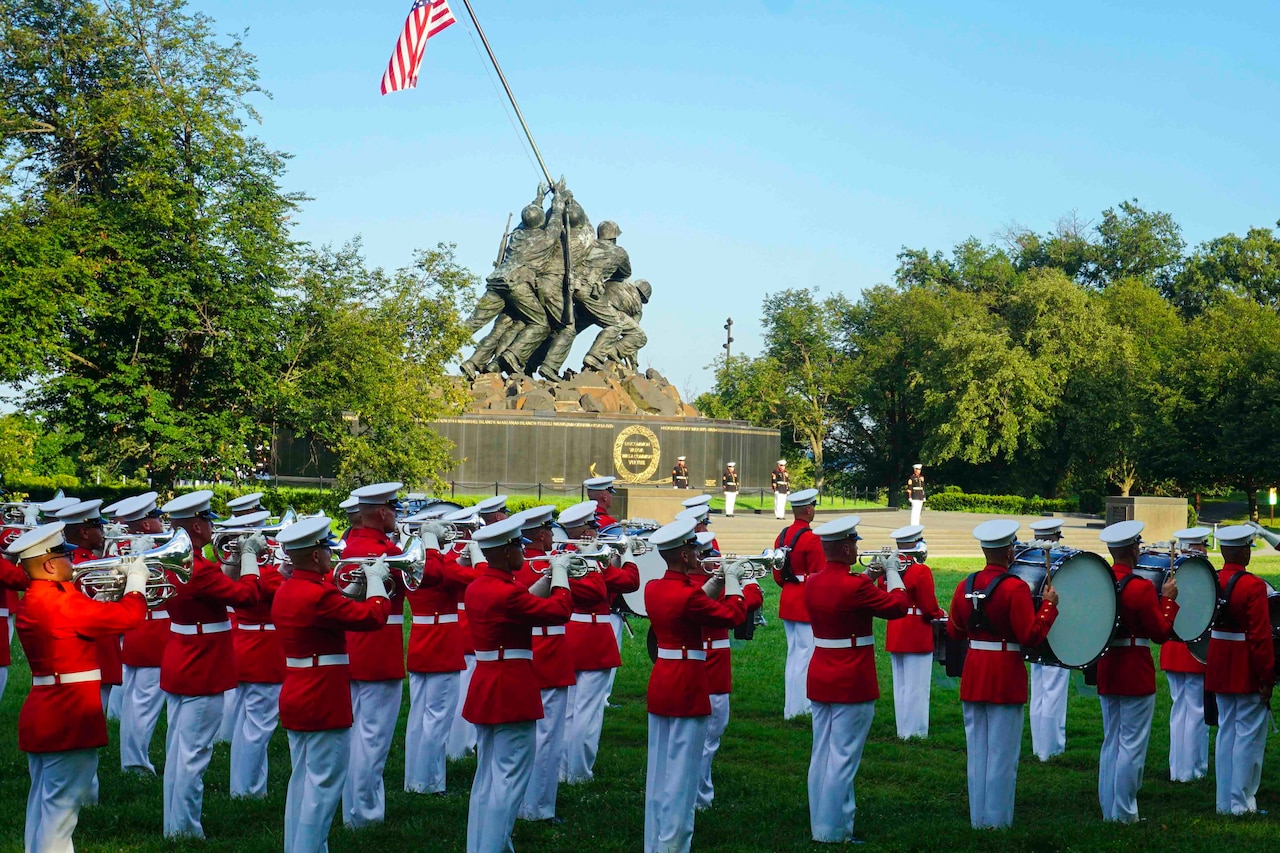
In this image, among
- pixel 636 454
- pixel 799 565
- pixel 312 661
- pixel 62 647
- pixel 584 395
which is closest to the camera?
pixel 62 647

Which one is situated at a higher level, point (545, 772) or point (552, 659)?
point (552, 659)

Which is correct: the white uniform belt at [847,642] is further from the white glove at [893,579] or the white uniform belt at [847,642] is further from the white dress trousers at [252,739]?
the white dress trousers at [252,739]

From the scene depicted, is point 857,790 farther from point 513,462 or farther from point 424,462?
point 513,462

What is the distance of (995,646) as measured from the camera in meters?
7.67

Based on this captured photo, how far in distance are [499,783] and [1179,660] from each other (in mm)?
5510

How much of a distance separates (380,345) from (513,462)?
1129 centimetres

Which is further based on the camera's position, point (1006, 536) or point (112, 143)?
point (112, 143)

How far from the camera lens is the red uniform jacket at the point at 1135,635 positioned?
771cm

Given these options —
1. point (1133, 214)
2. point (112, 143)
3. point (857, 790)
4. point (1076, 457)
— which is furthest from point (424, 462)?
point (1133, 214)

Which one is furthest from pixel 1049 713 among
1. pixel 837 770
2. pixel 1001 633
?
pixel 837 770

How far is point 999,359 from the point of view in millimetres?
50188

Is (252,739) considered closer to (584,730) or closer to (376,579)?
(584,730)

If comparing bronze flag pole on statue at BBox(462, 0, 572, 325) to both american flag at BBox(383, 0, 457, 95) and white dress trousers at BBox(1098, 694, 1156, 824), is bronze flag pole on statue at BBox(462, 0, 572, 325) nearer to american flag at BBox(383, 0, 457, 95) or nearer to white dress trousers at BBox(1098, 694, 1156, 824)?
american flag at BBox(383, 0, 457, 95)

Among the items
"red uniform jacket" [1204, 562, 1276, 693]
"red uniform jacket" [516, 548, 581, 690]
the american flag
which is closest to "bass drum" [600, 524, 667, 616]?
"red uniform jacket" [516, 548, 581, 690]
